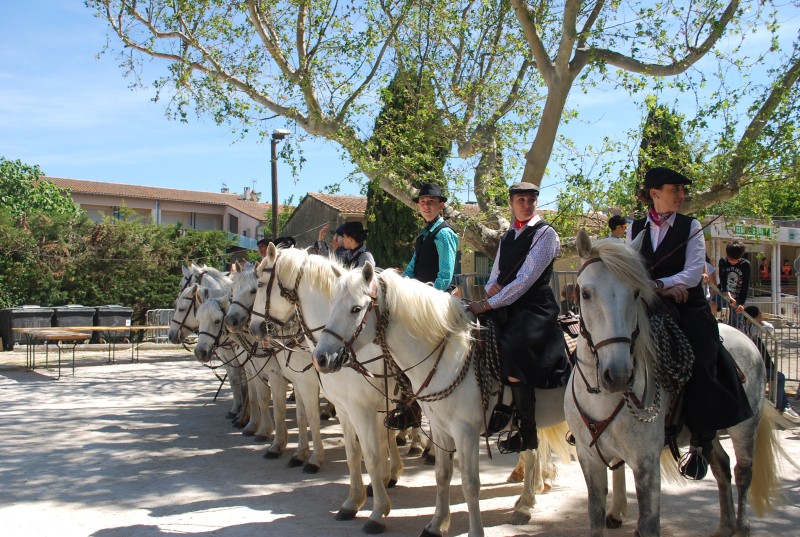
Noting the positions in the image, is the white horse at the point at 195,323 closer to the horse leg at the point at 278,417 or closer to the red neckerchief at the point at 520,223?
the horse leg at the point at 278,417

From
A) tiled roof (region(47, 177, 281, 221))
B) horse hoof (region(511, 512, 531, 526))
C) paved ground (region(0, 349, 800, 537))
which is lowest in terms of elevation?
paved ground (region(0, 349, 800, 537))

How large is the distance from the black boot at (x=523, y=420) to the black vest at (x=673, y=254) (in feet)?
3.96

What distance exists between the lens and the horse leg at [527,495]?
5.25 metres

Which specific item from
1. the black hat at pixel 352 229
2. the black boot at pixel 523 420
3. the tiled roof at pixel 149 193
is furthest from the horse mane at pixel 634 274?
the tiled roof at pixel 149 193

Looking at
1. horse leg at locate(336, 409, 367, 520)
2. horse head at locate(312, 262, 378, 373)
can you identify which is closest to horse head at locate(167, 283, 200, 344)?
horse leg at locate(336, 409, 367, 520)

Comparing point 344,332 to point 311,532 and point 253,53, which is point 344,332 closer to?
point 311,532

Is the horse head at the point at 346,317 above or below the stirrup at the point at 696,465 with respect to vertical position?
above

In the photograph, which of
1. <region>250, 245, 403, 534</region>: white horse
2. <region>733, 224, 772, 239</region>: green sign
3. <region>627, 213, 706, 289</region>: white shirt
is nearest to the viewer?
<region>627, 213, 706, 289</region>: white shirt

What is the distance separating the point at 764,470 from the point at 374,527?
2.89m

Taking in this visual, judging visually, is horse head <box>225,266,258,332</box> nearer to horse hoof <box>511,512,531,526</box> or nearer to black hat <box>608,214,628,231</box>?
horse hoof <box>511,512,531,526</box>

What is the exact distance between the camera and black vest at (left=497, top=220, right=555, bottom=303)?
4777 millimetres

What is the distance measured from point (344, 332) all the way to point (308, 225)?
32.9 m

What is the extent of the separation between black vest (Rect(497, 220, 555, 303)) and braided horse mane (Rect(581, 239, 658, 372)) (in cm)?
92

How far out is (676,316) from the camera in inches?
162
